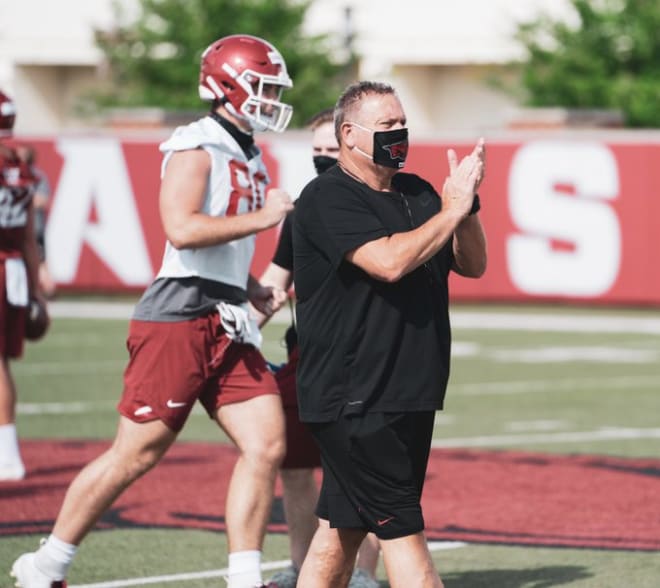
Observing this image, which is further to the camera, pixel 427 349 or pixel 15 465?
pixel 15 465

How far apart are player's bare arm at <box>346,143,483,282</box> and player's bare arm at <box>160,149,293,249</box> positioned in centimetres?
123

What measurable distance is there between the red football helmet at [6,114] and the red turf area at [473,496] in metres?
1.94

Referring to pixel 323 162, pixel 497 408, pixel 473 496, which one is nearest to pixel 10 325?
pixel 473 496

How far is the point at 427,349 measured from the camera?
5.37 metres

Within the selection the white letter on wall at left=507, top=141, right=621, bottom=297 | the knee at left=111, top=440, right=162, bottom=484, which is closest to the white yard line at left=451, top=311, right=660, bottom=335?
the white letter on wall at left=507, top=141, right=621, bottom=297

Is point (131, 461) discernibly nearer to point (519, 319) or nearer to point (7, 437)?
point (7, 437)

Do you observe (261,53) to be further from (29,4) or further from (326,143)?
(29,4)

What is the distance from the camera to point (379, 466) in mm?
5348

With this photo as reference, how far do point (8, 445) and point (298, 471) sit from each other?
295cm

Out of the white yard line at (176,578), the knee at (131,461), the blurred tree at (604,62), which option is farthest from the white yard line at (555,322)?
the knee at (131,461)

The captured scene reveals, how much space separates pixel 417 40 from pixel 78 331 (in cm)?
2208

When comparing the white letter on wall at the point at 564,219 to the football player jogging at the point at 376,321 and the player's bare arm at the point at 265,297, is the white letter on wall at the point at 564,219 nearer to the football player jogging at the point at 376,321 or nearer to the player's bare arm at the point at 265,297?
the player's bare arm at the point at 265,297

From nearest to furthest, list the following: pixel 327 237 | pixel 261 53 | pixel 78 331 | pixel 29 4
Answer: pixel 327 237 < pixel 261 53 < pixel 78 331 < pixel 29 4

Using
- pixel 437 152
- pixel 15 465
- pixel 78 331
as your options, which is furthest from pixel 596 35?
pixel 15 465
